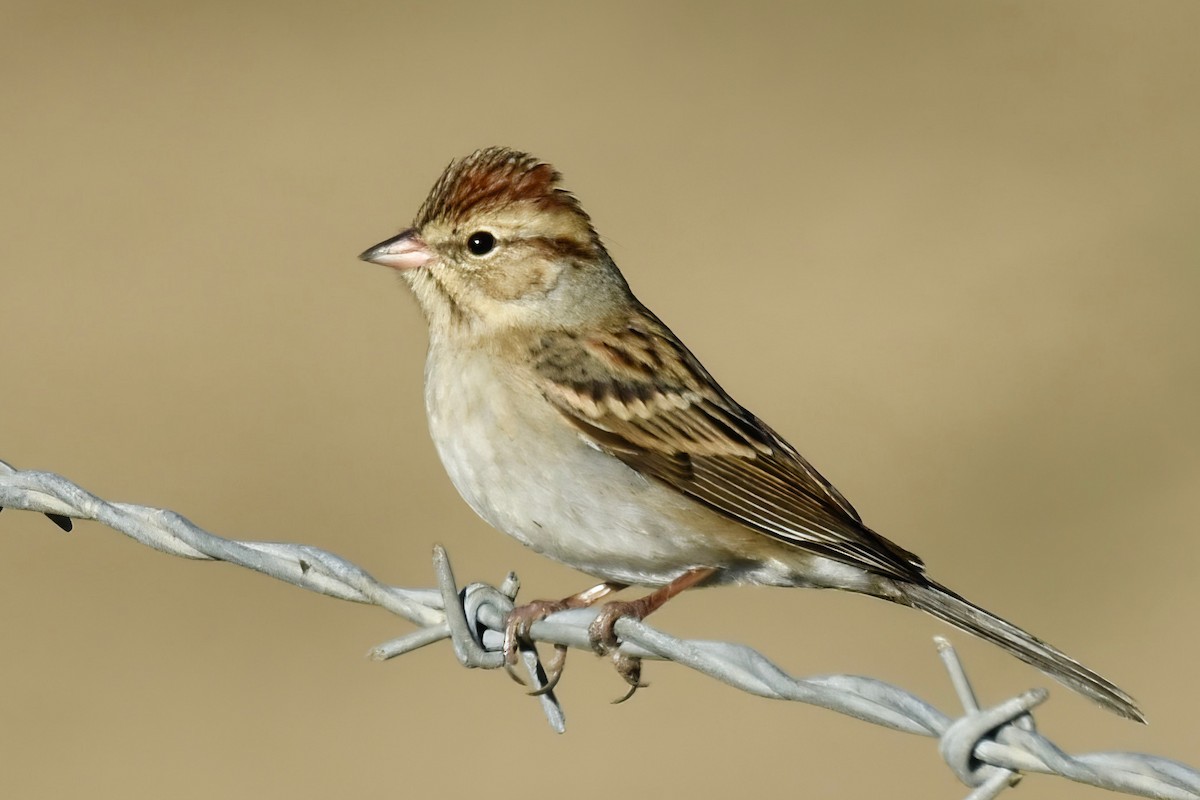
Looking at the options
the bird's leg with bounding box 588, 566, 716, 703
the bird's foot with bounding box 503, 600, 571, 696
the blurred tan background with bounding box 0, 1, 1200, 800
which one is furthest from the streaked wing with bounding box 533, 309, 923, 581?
the blurred tan background with bounding box 0, 1, 1200, 800

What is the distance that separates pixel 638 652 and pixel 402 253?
6.18 feet

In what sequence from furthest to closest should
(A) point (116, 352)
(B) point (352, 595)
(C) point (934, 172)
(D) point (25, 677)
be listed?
(C) point (934, 172), (A) point (116, 352), (D) point (25, 677), (B) point (352, 595)

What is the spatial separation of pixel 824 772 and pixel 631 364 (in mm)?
3545

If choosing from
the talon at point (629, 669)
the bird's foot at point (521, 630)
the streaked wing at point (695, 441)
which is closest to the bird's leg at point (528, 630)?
the bird's foot at point (521, 630)

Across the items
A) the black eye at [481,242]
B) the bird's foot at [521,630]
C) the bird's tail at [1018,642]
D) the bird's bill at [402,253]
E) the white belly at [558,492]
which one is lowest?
the bird's tail at [1018,642]

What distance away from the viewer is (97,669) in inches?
327

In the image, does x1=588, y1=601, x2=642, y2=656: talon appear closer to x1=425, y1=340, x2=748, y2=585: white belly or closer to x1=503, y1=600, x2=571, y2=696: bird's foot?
x1=503, y1=600, x2=571, y2=696: bird's foot

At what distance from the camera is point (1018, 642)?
417 cm

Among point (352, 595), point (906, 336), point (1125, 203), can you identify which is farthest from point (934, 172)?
point (352, 595)

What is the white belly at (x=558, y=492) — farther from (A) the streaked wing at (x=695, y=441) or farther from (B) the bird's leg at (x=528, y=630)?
(B) the bird's leg at (x=528, y=630)

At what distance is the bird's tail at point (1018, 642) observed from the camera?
395cm

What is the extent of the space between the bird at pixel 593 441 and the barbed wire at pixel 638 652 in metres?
0.47

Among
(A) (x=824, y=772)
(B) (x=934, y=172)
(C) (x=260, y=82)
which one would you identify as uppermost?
(C) (x=260, y=82)

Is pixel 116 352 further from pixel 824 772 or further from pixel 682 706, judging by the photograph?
pixel 824 772
